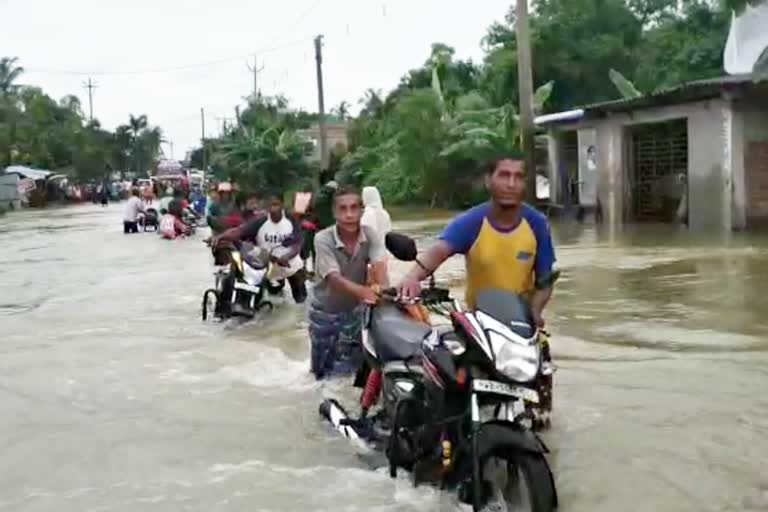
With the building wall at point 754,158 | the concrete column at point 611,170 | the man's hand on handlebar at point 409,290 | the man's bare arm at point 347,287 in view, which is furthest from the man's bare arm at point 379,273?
the concrete column at point 611,170

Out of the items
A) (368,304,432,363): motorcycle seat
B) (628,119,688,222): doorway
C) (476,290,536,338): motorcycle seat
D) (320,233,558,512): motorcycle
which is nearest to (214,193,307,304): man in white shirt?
(368,304,432,363): motorcycle seat

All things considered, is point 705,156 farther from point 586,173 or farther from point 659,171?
point 586,173

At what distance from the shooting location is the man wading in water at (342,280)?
6391 millimetres

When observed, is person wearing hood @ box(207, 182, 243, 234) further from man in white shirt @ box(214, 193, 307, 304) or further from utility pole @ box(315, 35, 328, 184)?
utility pole @ box(315, 35, 328, 184)

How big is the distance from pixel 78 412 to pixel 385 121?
31.1 metres

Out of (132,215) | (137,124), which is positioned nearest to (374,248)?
(132,215)

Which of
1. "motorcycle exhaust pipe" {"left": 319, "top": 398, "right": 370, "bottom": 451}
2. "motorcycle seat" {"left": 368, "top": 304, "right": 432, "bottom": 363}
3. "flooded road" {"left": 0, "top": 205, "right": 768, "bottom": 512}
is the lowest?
"flooded road" {"left": 0, "top": 205, "right": 768, "bottom": 512}

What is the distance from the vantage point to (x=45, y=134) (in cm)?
6719

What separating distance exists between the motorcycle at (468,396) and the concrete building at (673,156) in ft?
46.0

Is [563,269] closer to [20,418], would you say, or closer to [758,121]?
[758,121]

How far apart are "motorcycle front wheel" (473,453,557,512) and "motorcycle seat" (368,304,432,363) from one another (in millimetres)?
847

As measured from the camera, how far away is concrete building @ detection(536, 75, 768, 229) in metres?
19.3

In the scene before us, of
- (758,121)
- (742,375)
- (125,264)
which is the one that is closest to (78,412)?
(742,375)

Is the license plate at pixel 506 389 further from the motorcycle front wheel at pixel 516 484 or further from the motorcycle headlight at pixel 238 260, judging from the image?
the motorcycle headlight at pixel 238 260
